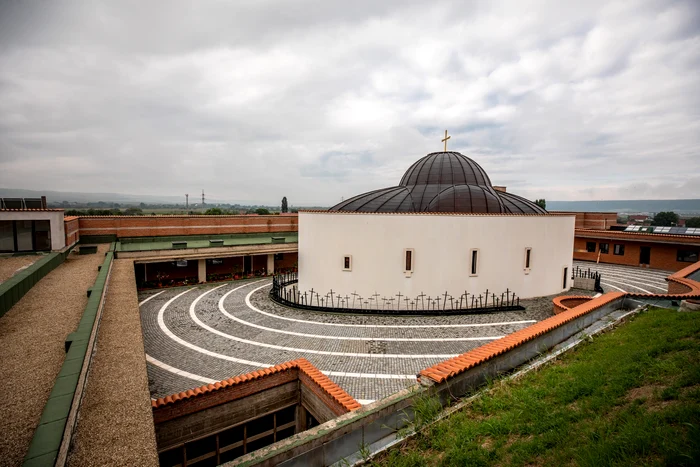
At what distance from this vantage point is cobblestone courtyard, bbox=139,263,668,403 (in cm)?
1173

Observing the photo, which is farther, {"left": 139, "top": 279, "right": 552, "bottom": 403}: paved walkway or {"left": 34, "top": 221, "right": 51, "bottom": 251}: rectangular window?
{"left": 34, "top": 221, "right": 51, "bottom": 251}: rectangular window

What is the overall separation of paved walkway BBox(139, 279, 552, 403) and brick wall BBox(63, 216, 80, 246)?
7.55 meters

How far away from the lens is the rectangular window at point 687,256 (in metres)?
30.6

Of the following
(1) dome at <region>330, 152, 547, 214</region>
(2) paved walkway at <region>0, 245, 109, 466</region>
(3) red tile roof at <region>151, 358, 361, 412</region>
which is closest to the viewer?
(2) paved walkway at <region>0, 245, 109, 466</region>

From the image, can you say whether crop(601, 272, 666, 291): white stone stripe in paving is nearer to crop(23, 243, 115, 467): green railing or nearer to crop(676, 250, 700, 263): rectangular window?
crop(676, 250, 700, 263): rectangular window

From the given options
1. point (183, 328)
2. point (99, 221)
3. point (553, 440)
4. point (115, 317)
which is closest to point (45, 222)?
point (99, 221)

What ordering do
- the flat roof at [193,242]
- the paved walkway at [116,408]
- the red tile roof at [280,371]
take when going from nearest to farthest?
1. the paved walkway at [116,408]
2. the red tile roof at [280,371]
3. the flat roof at [193,242]

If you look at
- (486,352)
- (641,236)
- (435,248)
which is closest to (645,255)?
(641,236)

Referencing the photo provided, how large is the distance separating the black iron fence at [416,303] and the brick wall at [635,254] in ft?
73.5

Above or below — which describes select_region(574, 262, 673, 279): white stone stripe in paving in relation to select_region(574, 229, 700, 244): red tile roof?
below

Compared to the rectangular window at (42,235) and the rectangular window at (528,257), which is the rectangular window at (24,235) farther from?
the rectangular window at (528,257)

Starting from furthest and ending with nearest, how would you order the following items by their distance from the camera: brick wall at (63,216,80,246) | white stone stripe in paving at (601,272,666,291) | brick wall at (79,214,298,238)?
brick wall at (79,214,298,238)
white stone stripe in paving at (601,272,666,291)
brick wall at (63,216,80,246)

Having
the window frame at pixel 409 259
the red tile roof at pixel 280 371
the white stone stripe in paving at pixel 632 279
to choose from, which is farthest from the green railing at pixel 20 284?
the white stone stripe in paving at pixel 632 279

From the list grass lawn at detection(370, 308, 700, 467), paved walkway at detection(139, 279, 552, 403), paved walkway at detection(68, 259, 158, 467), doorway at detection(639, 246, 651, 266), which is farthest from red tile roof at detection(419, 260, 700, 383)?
doorway at detection(639, 246, 651, 266)
